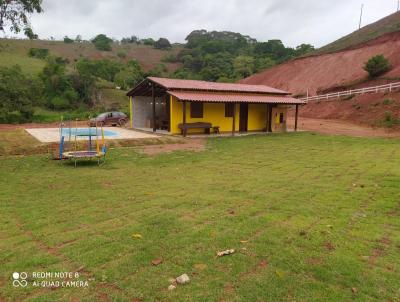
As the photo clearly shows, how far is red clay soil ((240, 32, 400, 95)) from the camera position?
139ft

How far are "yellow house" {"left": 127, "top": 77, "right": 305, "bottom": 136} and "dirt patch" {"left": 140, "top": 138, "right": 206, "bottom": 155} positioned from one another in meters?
2.55

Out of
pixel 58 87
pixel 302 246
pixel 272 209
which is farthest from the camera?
pixel 58 87

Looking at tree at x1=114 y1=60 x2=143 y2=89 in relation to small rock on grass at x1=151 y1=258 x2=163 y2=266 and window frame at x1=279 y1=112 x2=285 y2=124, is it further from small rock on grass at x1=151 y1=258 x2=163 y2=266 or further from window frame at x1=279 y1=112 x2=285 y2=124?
small rock on grass at x1=151 y1=258 x2=163 y2=266

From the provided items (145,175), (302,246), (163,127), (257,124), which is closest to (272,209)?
(302,246)

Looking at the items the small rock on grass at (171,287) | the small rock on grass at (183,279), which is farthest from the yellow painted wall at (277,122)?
the small rock on grass at (171,287)

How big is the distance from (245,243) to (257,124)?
20416mm

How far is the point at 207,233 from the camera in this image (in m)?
4.69

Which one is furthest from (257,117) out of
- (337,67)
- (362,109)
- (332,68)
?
(332,68)

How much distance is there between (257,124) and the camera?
24.2 m

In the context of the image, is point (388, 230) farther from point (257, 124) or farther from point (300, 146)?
point (257, 124)

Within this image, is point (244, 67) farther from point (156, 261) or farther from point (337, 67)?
point (156, 261)

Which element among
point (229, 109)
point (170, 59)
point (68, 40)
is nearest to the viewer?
point (229, 109)

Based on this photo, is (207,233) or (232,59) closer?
(207,233)

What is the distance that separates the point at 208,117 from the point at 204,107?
74 cm
